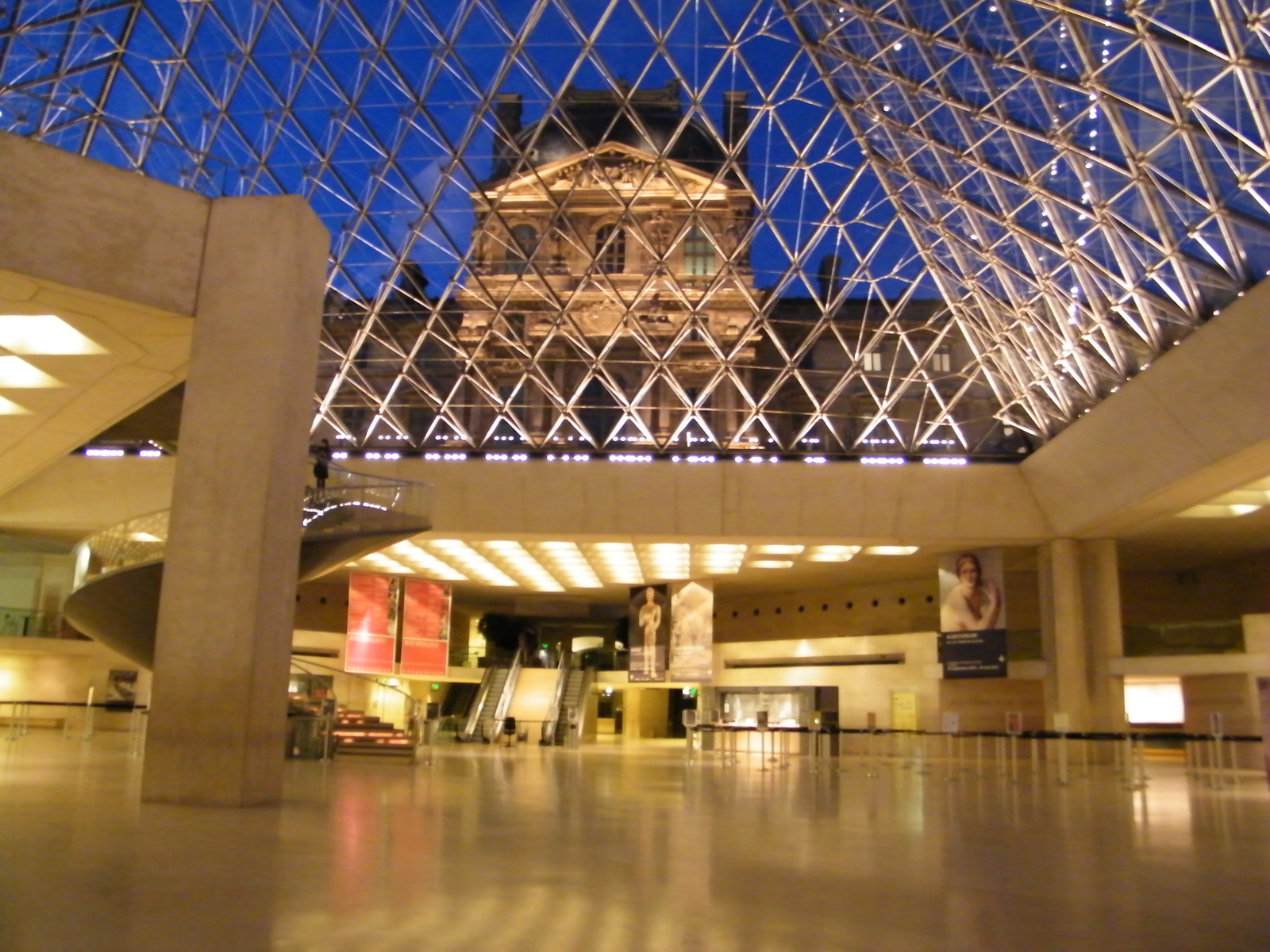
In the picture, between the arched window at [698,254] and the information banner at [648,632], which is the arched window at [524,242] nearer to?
the arched window at [698,254]

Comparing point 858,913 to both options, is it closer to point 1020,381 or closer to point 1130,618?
point 1020,381

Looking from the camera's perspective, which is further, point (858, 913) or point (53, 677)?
point (53, 677)

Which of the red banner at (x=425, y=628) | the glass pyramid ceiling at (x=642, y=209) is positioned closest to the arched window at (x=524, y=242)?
the glass pyramid ceiling at (x=642, y=209)

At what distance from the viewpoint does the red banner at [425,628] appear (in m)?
40.8

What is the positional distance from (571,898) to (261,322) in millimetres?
9969

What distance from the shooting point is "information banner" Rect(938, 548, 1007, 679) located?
35.2 metres

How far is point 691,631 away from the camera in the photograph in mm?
42656

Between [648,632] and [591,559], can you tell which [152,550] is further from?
[648,632]

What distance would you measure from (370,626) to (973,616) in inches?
818

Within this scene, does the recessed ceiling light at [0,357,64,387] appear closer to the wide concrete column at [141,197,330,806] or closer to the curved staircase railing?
the curved staircase railing

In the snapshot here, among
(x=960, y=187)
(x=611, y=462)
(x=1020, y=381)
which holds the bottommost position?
(x=611, y=462)

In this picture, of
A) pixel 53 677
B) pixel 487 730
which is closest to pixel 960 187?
pixel 487 730

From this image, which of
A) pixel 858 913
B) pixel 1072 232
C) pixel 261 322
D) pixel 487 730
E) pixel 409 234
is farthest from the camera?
pixel 487 730

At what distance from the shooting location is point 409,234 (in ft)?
124
